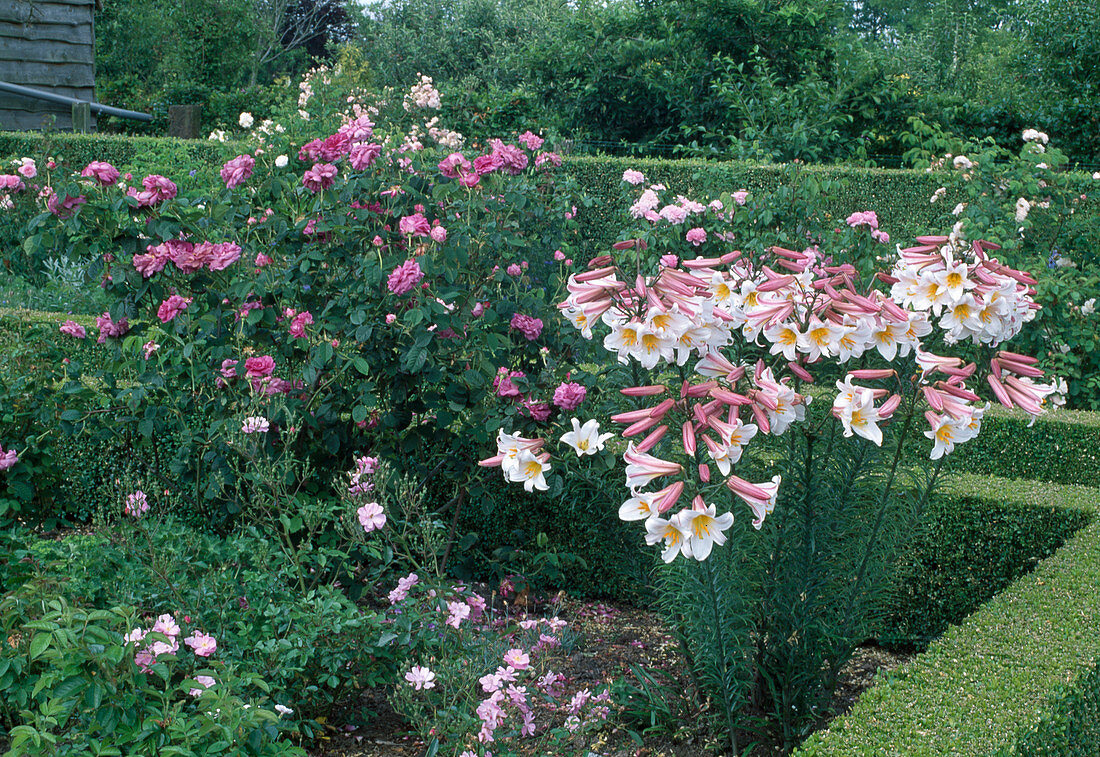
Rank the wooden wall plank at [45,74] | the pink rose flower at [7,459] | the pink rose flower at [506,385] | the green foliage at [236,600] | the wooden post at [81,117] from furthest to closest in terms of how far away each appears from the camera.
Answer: the wooden post at [81,117] < the wooden wall plank at [45,74] < the pink rose flower at [7,459] < the pink rose flower at [506,385] < the green foliage at [236,600]

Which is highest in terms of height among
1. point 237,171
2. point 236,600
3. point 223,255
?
point 237,171

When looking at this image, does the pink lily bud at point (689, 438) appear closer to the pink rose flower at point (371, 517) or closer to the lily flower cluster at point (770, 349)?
the lily flower cluster at point (770, 349)

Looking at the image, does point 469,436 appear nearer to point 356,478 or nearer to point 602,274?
point 356,478

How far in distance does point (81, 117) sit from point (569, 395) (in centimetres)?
1004

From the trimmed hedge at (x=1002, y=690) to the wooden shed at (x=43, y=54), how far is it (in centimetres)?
1123

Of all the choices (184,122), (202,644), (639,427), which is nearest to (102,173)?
(202,644)

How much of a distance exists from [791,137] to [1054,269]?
11.8 ft

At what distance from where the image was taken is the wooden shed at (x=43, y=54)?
10195mm

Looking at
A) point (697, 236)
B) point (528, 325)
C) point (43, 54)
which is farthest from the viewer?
point (43, 54)

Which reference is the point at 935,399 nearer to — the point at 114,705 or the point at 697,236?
the point at 114,705

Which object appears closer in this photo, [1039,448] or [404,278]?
[404,278]

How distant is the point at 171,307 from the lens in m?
3.08

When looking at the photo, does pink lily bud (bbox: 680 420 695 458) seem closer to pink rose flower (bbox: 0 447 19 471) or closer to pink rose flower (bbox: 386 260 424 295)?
pink rose flower (bbox: 386 260 424 295)

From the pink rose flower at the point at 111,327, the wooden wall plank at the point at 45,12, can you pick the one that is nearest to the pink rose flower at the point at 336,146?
the pink rose flower at the point at 111,327
